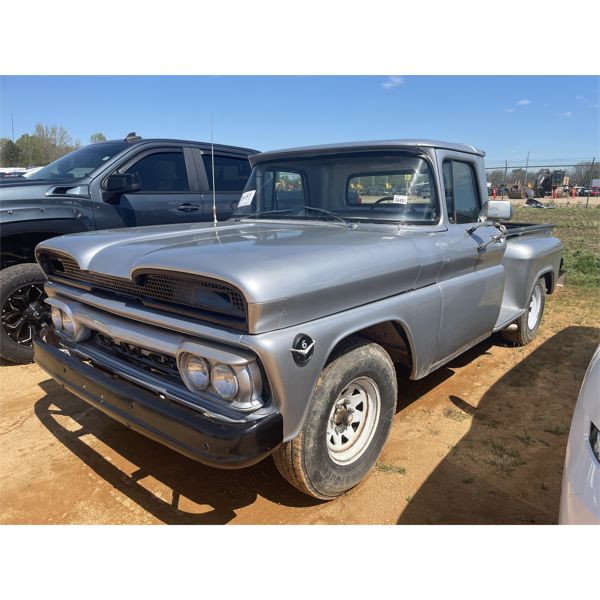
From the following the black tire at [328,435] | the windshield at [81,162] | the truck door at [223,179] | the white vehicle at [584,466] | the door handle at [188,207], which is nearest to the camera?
the white vehicle at [584,466]

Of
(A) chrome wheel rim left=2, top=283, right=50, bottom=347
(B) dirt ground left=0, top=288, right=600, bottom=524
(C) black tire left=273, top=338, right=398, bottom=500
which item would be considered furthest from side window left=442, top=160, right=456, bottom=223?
(A) chrome wheel rim left=2, top=283, right=50, bottom=347

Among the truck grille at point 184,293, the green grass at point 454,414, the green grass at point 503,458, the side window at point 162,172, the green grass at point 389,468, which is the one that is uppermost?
the side window at point 162,172

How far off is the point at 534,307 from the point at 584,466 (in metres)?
3.95

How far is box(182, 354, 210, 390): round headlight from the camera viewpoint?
216cm

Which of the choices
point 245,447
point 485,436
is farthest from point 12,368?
point 485,436

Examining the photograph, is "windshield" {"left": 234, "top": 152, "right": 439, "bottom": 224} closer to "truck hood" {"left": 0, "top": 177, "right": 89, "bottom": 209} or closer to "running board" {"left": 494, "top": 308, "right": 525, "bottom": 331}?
"running board" {"left": 494, "top": 308, "right": 525, "bottom": 331}

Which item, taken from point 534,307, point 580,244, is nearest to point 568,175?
point 580,244

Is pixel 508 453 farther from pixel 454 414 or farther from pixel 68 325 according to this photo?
pixel 68 325

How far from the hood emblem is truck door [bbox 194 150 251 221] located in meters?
3.83

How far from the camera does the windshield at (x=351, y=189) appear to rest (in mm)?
3311

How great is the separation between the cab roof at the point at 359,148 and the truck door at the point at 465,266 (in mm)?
76

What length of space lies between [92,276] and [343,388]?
1610mm

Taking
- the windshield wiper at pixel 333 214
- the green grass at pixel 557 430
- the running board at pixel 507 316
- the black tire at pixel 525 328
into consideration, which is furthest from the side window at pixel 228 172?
the green grass at pixel 557 430

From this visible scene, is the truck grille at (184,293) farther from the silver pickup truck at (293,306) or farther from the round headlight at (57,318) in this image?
the round headlight at (57,318)
